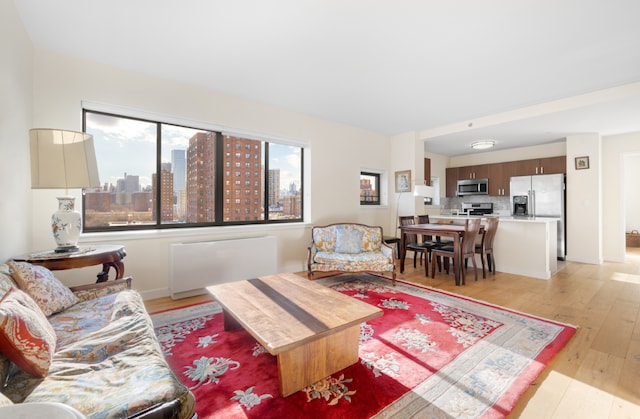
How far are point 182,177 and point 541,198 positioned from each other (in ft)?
21.6

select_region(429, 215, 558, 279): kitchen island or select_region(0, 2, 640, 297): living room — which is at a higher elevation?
select_region(0, 2, 640, 297): living room

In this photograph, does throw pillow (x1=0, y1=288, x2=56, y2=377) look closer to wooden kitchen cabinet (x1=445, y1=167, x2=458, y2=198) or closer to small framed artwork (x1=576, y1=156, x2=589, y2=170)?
small framed artwork (x1=576, y1=156, x2=589, y2=170)

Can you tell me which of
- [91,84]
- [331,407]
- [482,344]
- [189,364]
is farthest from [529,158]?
[91,84]

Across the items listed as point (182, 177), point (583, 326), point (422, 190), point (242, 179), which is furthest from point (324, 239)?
point (583, 326)

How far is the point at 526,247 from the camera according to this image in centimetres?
411

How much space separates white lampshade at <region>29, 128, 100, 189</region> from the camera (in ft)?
6.43

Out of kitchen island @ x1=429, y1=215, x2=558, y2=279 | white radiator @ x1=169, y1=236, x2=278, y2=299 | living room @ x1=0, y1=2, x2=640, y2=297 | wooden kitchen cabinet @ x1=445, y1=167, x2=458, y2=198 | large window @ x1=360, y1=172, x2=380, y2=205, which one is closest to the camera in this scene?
living room @ x1=0, y1=2, x2=640, y2=297

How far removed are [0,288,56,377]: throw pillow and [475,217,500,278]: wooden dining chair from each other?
14.9ft

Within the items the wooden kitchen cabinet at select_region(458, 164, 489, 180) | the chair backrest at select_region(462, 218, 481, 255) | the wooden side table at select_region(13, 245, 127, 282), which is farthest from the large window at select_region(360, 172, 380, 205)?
the wooden side table at select_region(13, 245, 127, 282)

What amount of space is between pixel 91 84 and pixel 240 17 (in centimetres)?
181

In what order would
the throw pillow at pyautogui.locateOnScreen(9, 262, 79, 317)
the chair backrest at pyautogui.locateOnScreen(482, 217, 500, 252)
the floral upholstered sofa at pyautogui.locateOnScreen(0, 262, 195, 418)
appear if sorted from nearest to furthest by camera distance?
the floral upholstered sofa at pyautogui.locateOnScreen(0, 262, 195, 418) → the throw pillow at pyautogui.locateOnScreen(9, 262, 79, 317) → the chair backrest at pyautogui.locateOnScreen(482, 217, 500, 252)

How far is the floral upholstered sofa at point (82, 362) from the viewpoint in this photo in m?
0.94

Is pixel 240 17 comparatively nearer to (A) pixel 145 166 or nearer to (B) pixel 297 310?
(A) pixel 145 166

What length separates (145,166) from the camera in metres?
3.18
